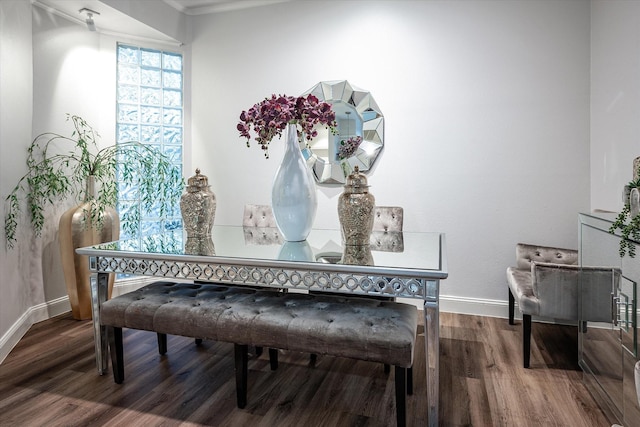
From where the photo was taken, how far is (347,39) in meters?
3.64

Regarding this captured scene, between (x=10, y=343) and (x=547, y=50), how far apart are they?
14.3 feet

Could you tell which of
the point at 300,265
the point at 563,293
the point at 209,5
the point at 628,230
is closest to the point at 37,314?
the point at 300,265

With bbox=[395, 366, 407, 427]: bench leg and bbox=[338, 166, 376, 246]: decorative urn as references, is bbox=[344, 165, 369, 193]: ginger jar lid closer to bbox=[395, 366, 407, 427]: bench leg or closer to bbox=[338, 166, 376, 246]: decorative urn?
bbox=[338, 166, 376, 246]: decorative urn

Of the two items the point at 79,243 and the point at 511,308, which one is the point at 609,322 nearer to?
the point at 511,308

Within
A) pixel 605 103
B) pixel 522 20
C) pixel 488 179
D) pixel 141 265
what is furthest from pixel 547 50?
pixel 141 265

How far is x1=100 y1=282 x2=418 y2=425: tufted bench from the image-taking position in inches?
63.2

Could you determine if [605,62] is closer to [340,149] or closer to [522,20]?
[522,20]

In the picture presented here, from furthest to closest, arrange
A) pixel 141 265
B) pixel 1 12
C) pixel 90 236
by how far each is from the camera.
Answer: pixel 90 236 → pixel 1 12 → pixel 141 265

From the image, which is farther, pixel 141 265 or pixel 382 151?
pixel 382 151

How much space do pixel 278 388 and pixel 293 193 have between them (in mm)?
1038

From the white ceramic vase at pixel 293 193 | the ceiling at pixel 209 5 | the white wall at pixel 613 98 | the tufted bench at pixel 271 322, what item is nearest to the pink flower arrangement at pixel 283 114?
the white ceramic vase at pixel 293 193

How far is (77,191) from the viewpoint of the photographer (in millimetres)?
3471

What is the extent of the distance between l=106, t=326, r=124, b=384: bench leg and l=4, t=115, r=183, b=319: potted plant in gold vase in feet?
4.01

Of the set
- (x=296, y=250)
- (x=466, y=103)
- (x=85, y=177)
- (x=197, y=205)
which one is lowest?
(x=296, y=250)
